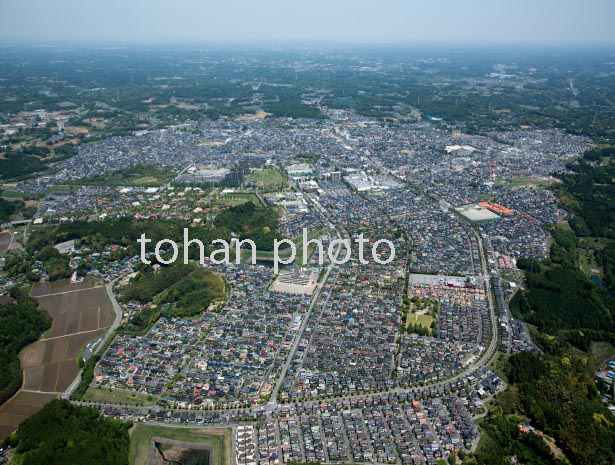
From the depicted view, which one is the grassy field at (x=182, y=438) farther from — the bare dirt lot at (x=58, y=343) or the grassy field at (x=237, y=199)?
the grassy field at (x=237, y=199)

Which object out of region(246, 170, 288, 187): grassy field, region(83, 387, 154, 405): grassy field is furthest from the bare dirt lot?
region(246, 170, 288, 187): grassy field

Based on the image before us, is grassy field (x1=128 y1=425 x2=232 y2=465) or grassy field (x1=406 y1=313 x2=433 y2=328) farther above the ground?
grassy field (x1=406 y1=313 x2=433 y2=328)

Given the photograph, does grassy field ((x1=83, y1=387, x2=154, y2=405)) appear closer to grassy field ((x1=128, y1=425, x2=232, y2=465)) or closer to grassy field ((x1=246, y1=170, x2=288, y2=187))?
grassy field ((x1=128, y1=425, x2=232, y2=465))

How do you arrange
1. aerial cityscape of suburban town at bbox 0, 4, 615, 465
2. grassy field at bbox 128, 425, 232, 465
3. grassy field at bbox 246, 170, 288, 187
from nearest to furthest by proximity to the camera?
grassy field at bbox 128, 425, 232, 465, aerial cityscape of suburban town at bbox 0, 4, 615, 465, grassy field at bbox 246, 170, 288, 187

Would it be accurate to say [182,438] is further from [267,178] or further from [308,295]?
[267,178]

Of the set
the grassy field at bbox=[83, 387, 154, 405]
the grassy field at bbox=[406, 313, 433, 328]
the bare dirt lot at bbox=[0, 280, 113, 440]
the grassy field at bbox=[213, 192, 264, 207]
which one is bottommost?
the bare dirt lot at bbox=[0, 280, 113, 440]

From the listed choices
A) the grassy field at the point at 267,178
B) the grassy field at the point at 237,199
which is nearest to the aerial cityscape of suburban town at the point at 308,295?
the grassy field at the point at 237,199
